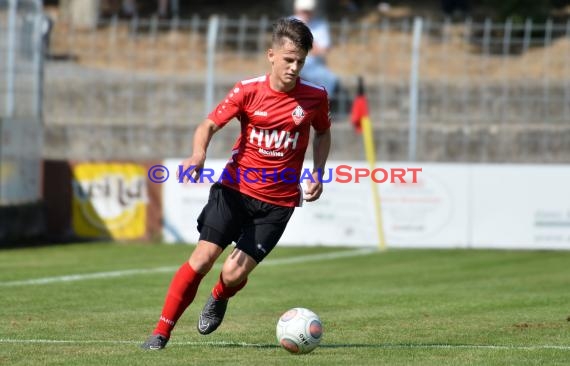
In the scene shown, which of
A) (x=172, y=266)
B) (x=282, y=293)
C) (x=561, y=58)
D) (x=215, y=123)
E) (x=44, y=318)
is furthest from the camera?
(x=561, y=58)

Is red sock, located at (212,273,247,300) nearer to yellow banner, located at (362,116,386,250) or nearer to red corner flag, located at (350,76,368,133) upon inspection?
yellow banner, located at (362,116,386,250)

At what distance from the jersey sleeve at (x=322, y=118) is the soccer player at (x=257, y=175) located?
0.07ft

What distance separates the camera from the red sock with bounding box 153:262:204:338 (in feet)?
26.8

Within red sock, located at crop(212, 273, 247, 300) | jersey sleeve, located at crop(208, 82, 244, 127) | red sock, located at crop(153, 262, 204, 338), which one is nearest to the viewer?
red sock, located at crop(153, 262, 204, 338)

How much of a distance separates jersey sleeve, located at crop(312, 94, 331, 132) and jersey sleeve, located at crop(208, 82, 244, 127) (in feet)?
1.92

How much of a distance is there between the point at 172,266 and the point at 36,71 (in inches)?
203

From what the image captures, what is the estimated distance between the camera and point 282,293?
12266 millimetres

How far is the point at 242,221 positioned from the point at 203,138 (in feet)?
2.33

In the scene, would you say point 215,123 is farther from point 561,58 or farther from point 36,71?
point 561,58

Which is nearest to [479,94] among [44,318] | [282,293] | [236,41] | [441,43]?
[441,43]

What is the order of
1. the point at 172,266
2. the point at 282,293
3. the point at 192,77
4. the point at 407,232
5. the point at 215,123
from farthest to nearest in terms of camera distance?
the point at 192,77 < the point at 407,232 < the point at 172,266 < the point at 282,293 < the point at 215,123

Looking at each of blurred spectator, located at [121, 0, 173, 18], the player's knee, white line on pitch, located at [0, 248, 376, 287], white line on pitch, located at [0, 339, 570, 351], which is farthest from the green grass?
blurred spectator, located at [121, 0, 173, 18]

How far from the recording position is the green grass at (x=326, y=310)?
7973 millimetres

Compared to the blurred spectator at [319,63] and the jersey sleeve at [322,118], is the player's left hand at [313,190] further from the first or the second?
the blurred spectator at [319,63]
